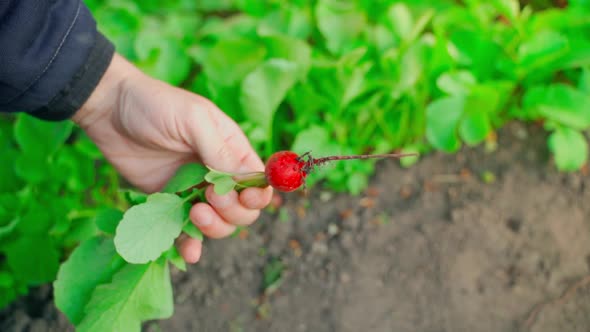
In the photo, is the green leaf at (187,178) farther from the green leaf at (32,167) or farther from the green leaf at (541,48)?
the green leaf at (541,48)

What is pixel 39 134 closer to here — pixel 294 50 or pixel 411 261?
pixel 294 50

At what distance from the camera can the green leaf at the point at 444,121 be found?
1.74 metres

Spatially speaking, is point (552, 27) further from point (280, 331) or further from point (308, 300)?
point (280, 331)

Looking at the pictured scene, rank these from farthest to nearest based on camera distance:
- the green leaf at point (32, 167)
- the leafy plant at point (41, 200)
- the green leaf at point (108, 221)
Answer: the green leaf at point (32, 167)
the leafy plant at point (41, 200)
the green leaf at point (108, 221)

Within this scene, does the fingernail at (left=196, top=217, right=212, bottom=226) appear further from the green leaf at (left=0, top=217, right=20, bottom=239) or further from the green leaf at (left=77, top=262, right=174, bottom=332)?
the green leaf at (left=0, top=217, right=20, bottom=239)

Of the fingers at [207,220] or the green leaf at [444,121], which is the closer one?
the fingers at [207,220]

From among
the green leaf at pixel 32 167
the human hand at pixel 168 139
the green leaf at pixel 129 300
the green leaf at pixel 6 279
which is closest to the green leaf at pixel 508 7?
the human hand at pixel 168 139

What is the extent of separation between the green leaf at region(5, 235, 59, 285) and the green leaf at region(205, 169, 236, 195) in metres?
0.72

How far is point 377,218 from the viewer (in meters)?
1.84

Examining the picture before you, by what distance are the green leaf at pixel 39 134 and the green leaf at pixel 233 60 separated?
0.47 m

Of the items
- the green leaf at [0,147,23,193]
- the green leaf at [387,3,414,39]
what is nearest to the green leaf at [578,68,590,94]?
the green leaf at [387,3,414,39]

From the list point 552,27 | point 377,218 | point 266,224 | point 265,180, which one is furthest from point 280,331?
point 552,27

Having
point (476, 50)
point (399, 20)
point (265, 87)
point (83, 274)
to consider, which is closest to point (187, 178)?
point (83, 274)

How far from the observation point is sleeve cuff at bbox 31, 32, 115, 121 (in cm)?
135
